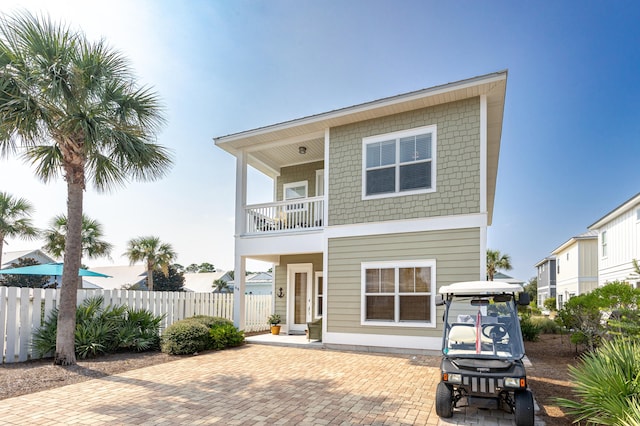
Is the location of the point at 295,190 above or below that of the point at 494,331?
above

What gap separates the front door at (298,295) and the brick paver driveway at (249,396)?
17.7ft

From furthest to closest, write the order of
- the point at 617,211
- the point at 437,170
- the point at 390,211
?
the point at 617,211
the point at 390,211
the point at 437,170

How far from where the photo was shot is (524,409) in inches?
169

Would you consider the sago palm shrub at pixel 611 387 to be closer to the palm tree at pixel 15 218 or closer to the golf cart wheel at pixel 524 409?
the golf cart wheel at pixel 524 409

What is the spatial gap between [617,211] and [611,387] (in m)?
17.5

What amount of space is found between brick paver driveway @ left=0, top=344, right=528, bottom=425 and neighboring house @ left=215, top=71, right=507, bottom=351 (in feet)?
5.42

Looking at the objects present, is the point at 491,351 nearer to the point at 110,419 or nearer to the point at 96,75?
the point at 110,419

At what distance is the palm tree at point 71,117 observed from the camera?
23.1 feet

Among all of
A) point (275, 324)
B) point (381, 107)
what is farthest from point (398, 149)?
point (275, 324)

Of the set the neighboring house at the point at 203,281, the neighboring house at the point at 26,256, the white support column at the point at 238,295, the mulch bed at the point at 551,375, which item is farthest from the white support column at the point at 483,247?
the neighboring house at the point at 203,281

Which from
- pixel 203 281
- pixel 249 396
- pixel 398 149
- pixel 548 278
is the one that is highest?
pixel 398 149

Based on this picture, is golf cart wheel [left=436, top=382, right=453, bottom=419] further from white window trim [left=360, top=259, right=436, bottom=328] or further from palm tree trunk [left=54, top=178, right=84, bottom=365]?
palm tree trunk [left=54, top=178, right=84, bottom=365]

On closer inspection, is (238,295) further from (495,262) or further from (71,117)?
(495,262)

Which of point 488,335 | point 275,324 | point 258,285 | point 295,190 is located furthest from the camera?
point 258,285
